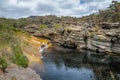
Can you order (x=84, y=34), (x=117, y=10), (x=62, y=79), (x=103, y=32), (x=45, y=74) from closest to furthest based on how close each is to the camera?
(x=62, y=79), (x=45, y=74), (x=103, y=32), (x=84, y=34), (x=117, y=10)

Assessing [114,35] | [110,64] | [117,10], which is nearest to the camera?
[110,64]

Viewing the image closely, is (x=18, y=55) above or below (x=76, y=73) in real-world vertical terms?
above

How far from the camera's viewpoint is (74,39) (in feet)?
304

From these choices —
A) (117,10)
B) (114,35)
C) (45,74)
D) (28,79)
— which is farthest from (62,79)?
(117,10)

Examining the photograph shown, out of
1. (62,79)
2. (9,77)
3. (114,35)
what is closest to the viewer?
(9,77)

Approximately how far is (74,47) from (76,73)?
45.3m

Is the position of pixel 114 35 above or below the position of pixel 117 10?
below

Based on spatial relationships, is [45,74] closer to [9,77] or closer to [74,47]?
[9,77]

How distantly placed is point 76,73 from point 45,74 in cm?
623

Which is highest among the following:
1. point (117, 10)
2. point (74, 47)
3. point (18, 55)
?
point (117, 10)

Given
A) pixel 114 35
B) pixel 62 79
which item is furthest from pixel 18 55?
pixel 114 35

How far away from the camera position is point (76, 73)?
1863 inches

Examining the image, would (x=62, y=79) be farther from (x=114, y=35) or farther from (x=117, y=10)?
(x=117, y=10)

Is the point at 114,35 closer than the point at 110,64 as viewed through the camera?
No
